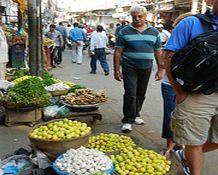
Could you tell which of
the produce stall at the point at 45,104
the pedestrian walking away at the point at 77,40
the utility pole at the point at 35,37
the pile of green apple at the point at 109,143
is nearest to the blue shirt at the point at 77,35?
the pedestrian walking away at the point at 77,40

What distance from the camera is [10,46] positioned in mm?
11758

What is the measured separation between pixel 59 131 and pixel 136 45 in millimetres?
2107

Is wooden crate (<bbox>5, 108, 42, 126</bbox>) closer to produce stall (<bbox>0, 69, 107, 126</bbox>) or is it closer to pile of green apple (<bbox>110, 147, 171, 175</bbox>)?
produce stall (<bbox>0, 69, 107, 126</bbox>)

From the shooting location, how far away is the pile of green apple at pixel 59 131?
3.59 m

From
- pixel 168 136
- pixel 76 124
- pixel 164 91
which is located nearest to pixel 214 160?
pixel 168 136

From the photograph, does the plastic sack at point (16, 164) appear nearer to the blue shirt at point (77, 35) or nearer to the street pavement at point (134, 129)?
the street pavement at point (134, 129)

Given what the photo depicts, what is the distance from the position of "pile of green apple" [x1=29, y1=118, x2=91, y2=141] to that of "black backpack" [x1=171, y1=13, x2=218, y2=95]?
4.24 feet

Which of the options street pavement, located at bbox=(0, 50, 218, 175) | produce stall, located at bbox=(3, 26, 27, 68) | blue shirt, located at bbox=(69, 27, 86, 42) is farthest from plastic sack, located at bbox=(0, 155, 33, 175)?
blue shirt, located at bbox=(69, 27, 86, 42)

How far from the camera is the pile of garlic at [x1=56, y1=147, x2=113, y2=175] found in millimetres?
3113

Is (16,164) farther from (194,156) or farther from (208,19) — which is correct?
(208,19)

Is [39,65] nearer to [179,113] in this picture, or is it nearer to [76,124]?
[76,124]

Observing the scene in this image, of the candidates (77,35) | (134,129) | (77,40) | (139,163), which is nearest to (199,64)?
(139,163)

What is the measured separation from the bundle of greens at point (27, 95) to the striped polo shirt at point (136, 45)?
4.80 feet

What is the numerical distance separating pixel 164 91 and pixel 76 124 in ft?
3.92
